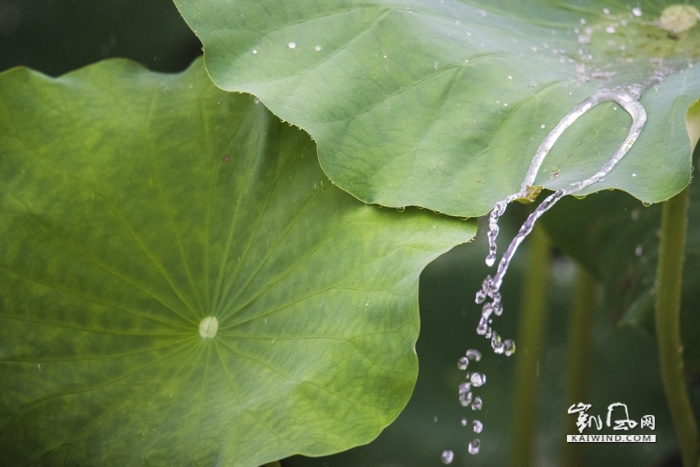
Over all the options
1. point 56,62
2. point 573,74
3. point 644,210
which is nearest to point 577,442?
point 644,210

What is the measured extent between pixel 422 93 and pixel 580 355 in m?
0.92

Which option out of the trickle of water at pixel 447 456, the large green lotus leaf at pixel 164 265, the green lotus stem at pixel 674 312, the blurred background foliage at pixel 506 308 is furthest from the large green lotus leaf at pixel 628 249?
the large green lotus leaf at pixel 164 265

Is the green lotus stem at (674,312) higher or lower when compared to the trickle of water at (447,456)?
higher

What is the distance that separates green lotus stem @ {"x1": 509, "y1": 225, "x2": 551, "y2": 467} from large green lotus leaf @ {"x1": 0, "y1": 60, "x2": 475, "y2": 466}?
0.75 meters

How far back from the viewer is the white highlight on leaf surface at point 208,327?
0.92 metres

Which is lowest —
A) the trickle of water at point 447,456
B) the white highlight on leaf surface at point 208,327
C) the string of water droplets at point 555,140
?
the trickle of water at point 447,456

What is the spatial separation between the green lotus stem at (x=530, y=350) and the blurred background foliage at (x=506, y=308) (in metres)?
0.02

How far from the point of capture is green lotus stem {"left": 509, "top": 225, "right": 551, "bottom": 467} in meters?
1.44

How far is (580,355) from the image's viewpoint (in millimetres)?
1525

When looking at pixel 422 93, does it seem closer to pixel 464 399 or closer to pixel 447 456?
pixel 464 399

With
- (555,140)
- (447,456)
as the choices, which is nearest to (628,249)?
(447,456)

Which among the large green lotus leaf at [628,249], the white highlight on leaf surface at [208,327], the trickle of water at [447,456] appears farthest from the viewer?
the trickle of water at [447,456]

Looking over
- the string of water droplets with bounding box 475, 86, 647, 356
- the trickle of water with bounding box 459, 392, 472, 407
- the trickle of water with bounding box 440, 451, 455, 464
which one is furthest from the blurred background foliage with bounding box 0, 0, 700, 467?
the string of water droplets with bounding box 475, 86, 647, 356

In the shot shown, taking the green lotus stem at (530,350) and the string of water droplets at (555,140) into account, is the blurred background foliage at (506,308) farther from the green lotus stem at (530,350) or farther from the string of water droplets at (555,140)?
the string of water droplets at (555,140)
